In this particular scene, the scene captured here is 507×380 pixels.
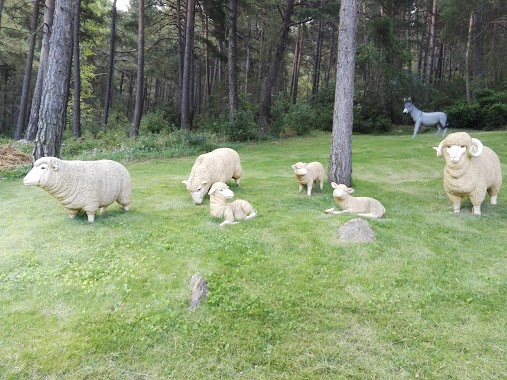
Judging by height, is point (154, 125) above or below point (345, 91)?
below

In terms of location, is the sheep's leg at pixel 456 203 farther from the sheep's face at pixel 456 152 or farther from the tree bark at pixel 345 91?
the tree bark at pixel 345 91

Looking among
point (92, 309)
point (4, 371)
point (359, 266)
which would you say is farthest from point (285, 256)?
point (4, 371)

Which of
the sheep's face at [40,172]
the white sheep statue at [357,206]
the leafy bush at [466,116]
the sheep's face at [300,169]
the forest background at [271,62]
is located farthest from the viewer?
the leafy bush at [466,116]

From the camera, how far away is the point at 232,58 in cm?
1733

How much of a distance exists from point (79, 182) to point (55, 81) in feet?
14.8

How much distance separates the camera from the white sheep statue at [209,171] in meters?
6.82

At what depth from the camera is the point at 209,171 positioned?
711 cm

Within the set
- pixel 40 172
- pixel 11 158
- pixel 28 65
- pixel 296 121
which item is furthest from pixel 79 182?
pixel 28 65

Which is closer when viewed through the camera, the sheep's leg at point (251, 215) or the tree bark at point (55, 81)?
the sheep's leg at point (251, 215)

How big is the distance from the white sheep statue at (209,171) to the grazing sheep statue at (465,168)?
4040mm

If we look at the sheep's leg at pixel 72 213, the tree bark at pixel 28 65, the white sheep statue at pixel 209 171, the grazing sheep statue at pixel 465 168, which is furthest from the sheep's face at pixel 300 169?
the tree bark at pixel 28 65

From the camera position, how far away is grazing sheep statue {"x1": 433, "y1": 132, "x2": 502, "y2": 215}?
6.15 m

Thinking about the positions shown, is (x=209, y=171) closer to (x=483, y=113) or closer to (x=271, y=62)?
(x=271, y=62)

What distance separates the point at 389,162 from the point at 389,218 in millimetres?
6344
